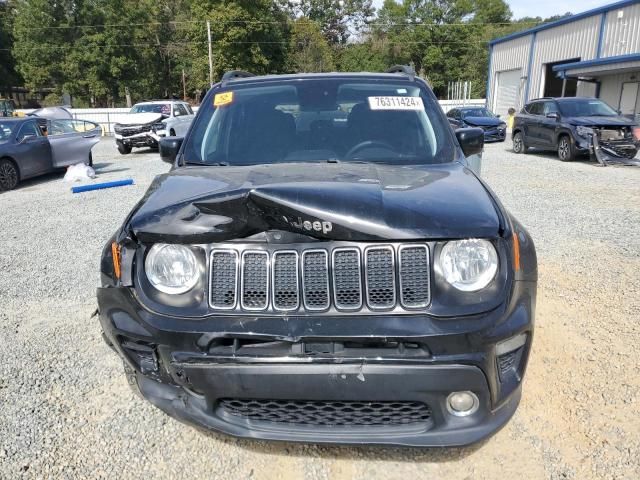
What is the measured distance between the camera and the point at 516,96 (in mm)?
31438

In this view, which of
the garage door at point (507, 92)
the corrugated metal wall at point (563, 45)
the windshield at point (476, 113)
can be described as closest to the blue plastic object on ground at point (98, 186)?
the windshield at point (476, 113)

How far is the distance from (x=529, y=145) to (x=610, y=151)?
9.73 ft

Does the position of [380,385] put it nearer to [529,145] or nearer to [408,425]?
[408,425]

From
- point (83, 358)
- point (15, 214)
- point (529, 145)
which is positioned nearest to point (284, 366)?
point (83, 358)

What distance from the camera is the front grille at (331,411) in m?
1.93

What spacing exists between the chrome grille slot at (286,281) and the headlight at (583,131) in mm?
13049

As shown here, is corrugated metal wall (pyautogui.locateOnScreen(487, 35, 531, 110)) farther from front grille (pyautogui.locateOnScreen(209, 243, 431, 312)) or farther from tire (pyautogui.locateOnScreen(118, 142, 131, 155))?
front grille (pyautogui.locateOnScreen(209, 243, 431, 312))

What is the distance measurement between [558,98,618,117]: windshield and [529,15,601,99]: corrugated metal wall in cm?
1412

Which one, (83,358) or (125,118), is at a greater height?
(125,118)

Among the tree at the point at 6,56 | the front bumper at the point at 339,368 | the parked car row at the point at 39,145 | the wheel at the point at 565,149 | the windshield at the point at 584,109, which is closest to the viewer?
the front bumper at the point at 339,368

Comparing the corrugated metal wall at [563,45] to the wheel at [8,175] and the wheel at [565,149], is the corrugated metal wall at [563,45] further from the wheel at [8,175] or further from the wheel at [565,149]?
the wheel at [8,175]

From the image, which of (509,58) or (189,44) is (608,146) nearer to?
(509,58)

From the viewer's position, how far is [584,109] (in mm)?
13430

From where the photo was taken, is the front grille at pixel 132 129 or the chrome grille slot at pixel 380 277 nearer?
the chrome grille slot at pixel 380 277
